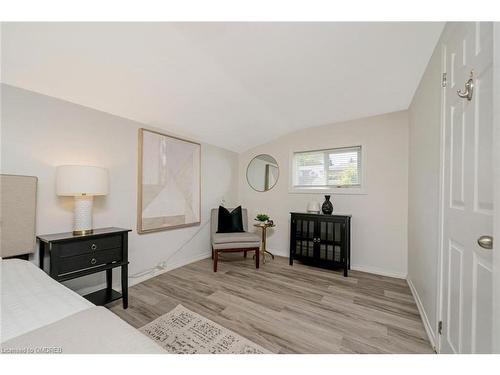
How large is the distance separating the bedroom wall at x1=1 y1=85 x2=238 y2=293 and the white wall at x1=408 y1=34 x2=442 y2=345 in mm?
2748

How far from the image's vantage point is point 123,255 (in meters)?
1.84

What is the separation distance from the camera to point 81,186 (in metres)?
1.62

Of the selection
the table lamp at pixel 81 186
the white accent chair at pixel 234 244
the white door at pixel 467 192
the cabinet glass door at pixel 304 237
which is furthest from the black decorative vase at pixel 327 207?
the table lamp at pixel 81 186

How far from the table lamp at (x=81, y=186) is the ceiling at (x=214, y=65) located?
75 centimetres

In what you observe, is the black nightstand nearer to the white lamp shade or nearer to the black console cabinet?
the white lamp shade

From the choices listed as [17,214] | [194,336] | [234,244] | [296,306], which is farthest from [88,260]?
[296,306]

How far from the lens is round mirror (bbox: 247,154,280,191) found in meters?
3.60

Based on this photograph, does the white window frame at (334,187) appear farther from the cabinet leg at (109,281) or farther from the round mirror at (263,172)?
the cabinet leg at (109,281)

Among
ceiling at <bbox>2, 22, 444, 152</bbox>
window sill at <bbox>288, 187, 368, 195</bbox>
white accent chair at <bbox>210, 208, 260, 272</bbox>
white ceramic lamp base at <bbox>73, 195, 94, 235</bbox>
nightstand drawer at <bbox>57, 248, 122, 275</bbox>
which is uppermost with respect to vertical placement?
ceiling at <bbox>2, 22, 444, 152</bbox>

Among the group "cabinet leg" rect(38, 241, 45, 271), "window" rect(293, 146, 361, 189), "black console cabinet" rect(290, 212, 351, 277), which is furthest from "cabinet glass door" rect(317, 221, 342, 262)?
"cabinet leg" rect(38, 241, 45, 271)
